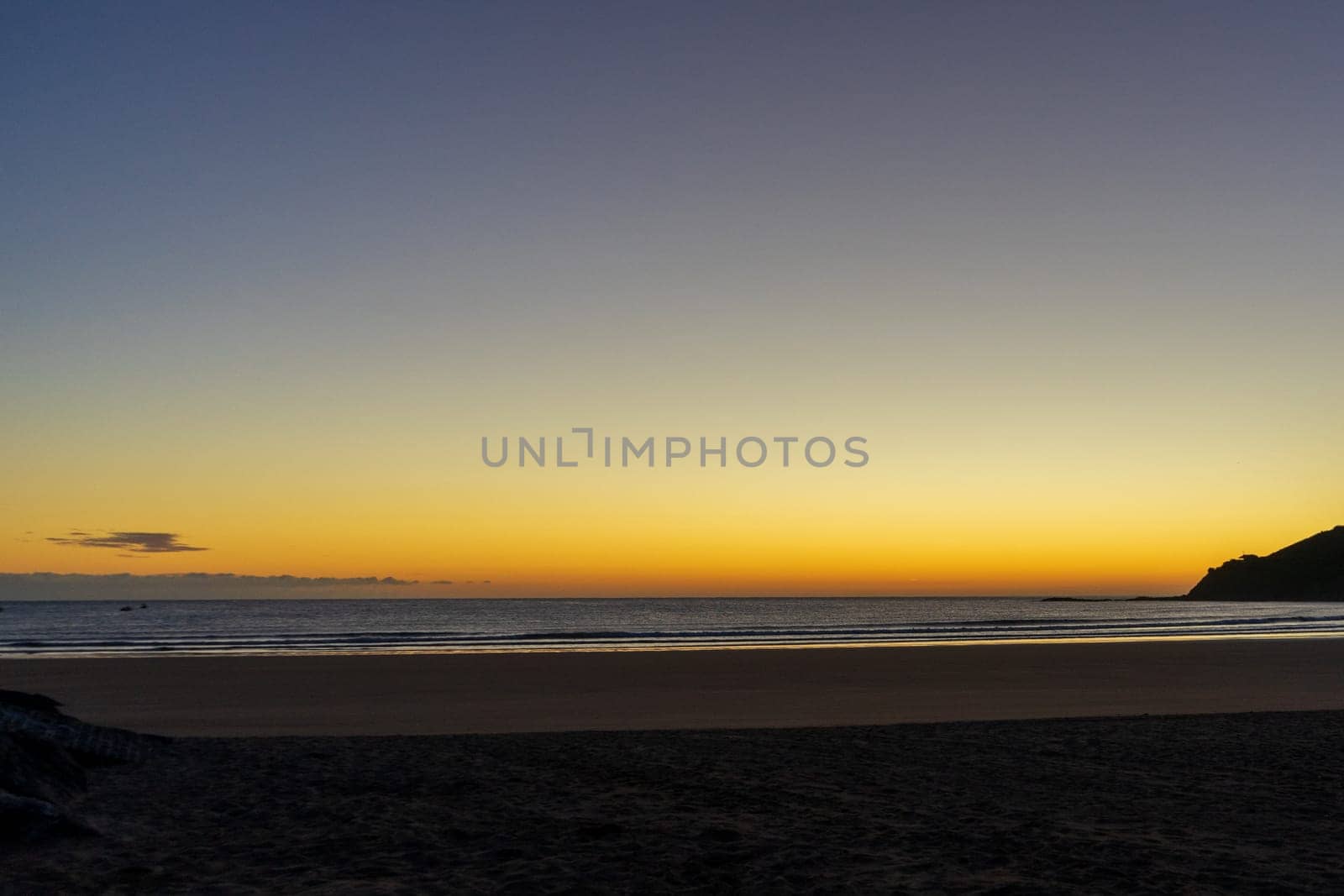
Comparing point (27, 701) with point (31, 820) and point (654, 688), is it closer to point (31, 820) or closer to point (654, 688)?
point (31, 820)

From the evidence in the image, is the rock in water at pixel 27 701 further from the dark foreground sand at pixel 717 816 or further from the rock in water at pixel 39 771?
the rock in water at pixel 39 771

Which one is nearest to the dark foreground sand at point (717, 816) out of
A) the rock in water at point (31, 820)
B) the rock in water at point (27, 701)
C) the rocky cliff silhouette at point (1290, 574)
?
the rock in water at point (31, 820)

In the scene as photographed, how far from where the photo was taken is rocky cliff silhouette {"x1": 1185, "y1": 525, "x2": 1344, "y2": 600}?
14712 cm

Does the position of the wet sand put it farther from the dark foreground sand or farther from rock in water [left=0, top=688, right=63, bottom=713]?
the dark foreground sand

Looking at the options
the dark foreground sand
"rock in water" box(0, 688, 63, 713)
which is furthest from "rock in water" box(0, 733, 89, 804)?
"rock in water" box(0, 688, 63, 713)

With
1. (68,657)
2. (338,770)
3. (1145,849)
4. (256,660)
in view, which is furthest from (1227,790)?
(68,657)

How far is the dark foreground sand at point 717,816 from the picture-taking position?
20.8 ft

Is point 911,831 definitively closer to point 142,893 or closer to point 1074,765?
point 1074,765

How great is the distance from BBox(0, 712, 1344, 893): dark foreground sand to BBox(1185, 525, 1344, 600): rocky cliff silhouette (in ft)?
524

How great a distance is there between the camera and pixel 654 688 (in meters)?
21.4

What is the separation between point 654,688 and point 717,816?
1337 cm

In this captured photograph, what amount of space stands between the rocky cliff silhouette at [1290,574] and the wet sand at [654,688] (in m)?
137

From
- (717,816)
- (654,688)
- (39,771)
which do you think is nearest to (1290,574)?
(654,688)

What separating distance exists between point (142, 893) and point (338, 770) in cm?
429
